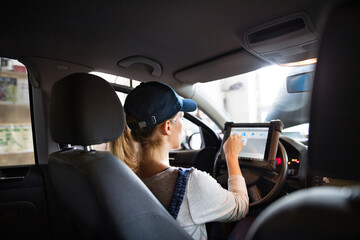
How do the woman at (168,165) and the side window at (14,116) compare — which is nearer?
the woman at (168,165)

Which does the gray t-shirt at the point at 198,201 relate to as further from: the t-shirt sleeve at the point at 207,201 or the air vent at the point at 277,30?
the air vent at the point at 277,30

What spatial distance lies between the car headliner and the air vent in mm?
85

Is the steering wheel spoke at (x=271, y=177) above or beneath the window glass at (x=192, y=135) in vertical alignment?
beneath

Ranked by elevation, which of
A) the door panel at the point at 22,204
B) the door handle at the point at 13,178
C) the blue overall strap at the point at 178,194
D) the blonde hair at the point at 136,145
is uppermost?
the blonde hair at the point at 136,145

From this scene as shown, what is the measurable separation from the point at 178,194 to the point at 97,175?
43cm

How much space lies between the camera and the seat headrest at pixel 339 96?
44cm

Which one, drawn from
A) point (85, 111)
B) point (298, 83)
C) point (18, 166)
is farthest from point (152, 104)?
point (18, 166)

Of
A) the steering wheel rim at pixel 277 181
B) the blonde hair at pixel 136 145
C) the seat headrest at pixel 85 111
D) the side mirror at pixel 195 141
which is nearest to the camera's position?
the seat headrest at pixel 85 111

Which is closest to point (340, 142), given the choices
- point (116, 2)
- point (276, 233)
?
point (276, 233)

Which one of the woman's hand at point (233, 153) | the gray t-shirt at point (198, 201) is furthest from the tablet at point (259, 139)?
the gray t-shirt at point (198, 201)

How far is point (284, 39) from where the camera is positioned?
1704 mm

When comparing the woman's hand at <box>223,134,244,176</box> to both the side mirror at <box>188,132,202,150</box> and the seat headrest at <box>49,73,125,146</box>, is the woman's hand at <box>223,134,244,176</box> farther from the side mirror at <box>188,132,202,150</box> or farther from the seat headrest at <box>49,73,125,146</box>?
the side mirror at <box>188,132,202,150</box>

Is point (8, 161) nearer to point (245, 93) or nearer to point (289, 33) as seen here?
point (289, 33)

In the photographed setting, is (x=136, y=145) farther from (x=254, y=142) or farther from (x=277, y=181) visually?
(x=277, y=181)
